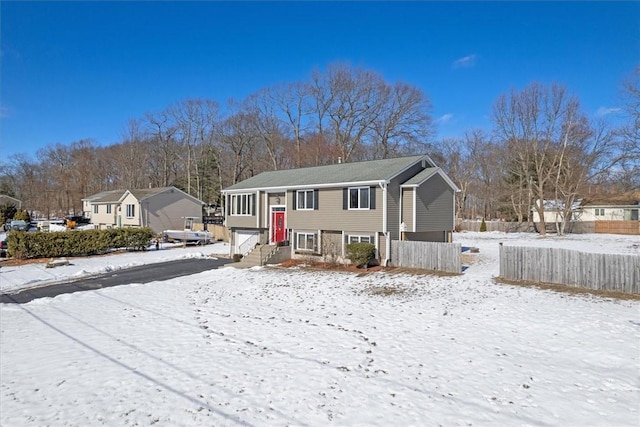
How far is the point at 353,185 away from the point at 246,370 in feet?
48.8

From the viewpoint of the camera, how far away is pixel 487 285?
51.9 feet

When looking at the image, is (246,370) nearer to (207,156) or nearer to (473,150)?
(207,156)

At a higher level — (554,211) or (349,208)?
(554,211)

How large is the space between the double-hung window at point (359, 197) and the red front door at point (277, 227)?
235 inches

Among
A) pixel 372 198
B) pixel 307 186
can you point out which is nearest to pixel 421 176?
pixel 372 198

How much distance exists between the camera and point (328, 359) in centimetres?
881

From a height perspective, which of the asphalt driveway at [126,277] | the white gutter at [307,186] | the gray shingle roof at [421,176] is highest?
the gray shingle roof at [421,176]

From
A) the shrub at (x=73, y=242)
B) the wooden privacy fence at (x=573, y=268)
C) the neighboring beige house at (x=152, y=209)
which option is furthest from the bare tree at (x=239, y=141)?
the wooden privacy fence at (x=573, y=268)

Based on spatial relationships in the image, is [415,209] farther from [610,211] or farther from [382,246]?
[610,211]

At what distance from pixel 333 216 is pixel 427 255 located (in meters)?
6.00

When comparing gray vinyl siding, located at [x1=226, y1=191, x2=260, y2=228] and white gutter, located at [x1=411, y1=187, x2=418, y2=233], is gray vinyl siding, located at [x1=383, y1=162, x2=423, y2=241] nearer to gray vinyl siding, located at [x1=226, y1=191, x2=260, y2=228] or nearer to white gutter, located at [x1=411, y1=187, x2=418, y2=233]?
white gutter, located at [x1=411, y1=187, x2=418, y2=233]

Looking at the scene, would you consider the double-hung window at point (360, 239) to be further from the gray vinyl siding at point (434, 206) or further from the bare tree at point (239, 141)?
the bare tree at point (239, 141)

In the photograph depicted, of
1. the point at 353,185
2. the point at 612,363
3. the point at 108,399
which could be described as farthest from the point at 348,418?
the point at 353,185

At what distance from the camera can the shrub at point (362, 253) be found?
20.5m
